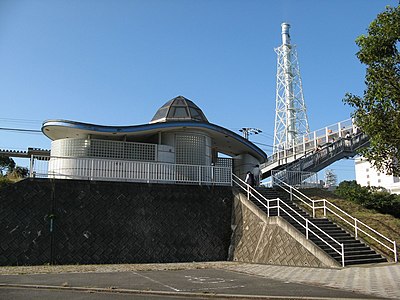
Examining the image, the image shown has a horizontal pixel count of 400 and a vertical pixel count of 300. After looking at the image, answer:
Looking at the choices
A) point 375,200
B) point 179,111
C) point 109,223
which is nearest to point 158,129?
point 179,111

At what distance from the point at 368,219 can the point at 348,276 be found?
702 centimetres

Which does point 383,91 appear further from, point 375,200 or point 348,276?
point 375,200

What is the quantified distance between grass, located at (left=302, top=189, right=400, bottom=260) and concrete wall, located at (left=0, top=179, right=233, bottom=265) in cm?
509

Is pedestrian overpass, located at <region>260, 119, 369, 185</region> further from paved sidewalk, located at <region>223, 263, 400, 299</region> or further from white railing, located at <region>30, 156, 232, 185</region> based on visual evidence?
paved sidewalk, located at <region>223, 263, 400, 299</region>

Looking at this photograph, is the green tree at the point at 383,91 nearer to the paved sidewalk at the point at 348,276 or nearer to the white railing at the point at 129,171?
the paved sidewalk at the point at 348,276

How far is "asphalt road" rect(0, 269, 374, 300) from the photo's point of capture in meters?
8.04

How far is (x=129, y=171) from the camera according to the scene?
56.2 feet

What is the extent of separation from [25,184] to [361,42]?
12.8 metres

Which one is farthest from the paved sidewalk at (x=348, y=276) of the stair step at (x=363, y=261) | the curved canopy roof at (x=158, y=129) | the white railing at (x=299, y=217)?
the curved canopy roof at (x=158, y=129)

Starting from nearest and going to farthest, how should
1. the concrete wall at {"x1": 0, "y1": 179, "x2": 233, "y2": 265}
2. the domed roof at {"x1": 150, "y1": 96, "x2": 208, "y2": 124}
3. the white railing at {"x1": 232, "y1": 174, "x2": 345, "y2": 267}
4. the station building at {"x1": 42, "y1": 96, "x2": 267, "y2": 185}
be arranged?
1. the white railing at {"x1": 232, "y1": 174, "x2": 345, "y2": 267}
2. the concrete wall at {"x1": 0, "y1": 179, "x2": 233, "y2": 265}
3. the station building at {"x1": 42, "y1": 96, "x2": 267, "y2": 185}
4. the domed roof at {"x1": 150, "y1": 96, "x2": 208, "y2": 124}

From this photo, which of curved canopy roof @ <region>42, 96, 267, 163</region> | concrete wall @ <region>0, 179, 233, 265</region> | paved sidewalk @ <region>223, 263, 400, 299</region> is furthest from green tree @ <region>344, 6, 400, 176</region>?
curved canopy roof @ <region>42, 96, 267, 163</region>

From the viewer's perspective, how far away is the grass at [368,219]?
14.7m

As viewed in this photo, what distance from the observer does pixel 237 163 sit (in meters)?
23.9

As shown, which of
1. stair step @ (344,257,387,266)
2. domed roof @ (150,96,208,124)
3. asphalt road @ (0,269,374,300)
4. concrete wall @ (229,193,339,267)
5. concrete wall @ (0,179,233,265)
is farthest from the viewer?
domed roof @ (150,96,208,124)
